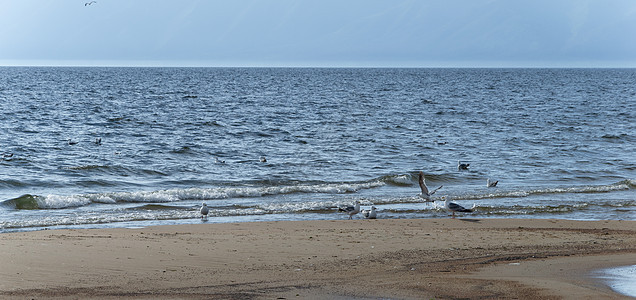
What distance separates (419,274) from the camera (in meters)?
8.33

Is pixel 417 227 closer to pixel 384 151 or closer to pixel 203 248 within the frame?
pixel 203 248

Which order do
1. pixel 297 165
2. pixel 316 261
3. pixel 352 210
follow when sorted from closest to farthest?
1. pixel 316 261
2. pixel 352 210
3. pixel 297 165

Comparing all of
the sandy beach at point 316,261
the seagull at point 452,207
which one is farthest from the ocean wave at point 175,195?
the seagull at point 452,207

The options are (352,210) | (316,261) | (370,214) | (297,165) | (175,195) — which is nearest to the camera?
(316,261)

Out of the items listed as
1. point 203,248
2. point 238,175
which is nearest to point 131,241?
point 203,248

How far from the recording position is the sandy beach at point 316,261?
7.48m

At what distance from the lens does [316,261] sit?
29.9 feet

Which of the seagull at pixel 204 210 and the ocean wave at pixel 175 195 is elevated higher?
the seagull at pixel 204 210

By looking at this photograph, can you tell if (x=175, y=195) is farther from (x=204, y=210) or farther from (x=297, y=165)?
(x=297, y=165)

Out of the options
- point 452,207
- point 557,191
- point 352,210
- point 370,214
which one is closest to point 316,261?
point 370,214

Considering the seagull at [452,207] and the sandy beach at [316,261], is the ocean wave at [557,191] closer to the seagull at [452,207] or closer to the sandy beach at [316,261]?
the seagull at [452,207]

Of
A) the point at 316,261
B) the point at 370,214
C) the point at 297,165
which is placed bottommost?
the point at 297,165

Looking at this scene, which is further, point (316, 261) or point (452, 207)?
point (452, 207)

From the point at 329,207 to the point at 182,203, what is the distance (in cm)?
317
